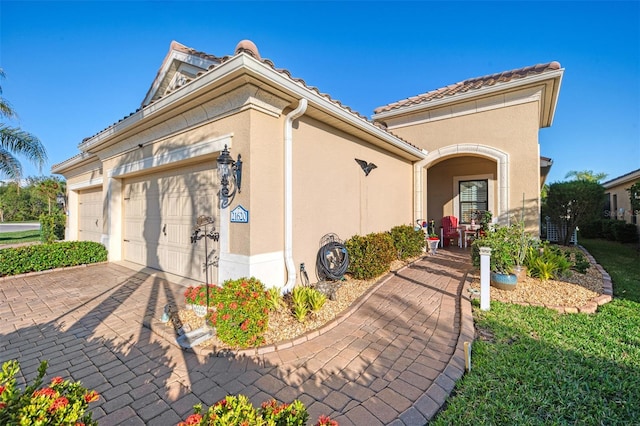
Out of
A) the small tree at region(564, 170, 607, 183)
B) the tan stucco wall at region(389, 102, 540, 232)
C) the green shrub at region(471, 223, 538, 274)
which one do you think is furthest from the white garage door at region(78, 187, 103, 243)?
the small tree at region(564, 170, 607, 183)

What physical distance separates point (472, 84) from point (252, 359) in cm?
1040

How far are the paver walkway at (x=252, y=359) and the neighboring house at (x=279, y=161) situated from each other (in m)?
1.51

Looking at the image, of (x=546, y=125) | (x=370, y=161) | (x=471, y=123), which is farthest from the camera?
(x=546, y=125)

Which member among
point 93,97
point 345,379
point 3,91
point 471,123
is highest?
point 93,97

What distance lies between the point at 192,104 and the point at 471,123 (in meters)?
8.14

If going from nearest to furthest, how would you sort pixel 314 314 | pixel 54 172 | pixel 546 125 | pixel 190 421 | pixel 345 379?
pixel 190 421
pixel 345 379
pixel 314 314
pixel 546 125
pixel 54 172

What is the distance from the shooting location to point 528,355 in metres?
3.15

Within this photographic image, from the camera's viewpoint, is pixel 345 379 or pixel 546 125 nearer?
pixel 345 379

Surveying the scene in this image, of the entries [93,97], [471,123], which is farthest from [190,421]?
[93,97]

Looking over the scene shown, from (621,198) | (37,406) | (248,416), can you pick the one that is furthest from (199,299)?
(621,198)

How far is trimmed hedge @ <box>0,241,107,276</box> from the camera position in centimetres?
681

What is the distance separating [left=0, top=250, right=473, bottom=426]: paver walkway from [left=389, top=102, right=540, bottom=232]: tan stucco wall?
4540mm

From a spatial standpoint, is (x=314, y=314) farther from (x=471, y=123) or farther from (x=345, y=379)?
(x=471, y=123)

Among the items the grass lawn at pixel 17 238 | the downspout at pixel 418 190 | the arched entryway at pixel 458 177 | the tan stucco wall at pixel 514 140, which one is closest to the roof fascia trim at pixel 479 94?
the tan stucco wall at pixel 514 140
